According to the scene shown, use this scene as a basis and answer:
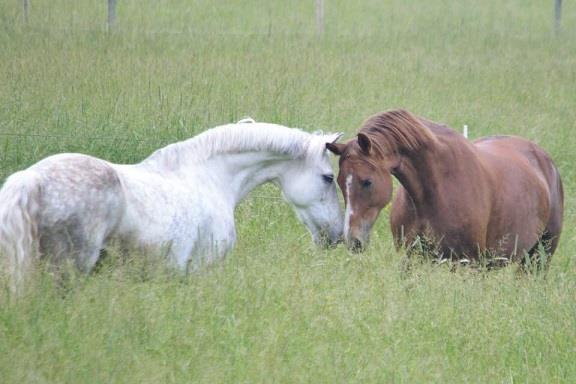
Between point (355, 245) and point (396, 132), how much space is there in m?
0.74

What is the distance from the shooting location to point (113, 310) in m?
4.83

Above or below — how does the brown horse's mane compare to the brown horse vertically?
above

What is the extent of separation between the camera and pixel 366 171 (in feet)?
20.4

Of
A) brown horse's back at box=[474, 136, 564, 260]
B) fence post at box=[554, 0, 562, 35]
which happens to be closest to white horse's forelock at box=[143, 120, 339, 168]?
brown horse's back at box=[474, 136, 564, 260]

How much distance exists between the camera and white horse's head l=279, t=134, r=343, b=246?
6.47 metres

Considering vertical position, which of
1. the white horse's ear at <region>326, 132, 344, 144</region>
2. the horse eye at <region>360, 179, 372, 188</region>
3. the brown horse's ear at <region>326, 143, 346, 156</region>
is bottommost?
the horse eye at <region>360, 179, 372, 188</region>

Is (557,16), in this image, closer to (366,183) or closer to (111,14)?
(111,14)

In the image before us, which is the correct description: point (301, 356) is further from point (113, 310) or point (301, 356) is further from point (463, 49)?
point (463, 49)

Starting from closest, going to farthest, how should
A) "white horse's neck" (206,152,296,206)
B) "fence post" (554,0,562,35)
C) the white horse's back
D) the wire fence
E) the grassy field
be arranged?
1. the grassy field
2. the white horse's back
3. "white horse's neck" (206,152,296,206)
4. the wire fence
5. "fence post" (554,0,562,35)

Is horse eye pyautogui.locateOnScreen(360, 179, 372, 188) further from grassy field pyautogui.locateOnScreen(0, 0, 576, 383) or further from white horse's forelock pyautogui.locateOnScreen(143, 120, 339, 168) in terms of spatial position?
grassy field pyautogui.locateOnScreen(0, 0, 576, 383)

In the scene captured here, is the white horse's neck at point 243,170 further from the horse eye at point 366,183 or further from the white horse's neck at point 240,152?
the horse eye at point 366,183

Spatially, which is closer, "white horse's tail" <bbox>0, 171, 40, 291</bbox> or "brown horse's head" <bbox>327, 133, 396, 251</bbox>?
"white horse's tail" <bbox>0, 171, 40, 291</bbox>

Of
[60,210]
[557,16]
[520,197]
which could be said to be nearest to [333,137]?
[520,197]

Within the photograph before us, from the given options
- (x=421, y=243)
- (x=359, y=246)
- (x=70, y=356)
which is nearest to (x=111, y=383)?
(x=70, y=356)
